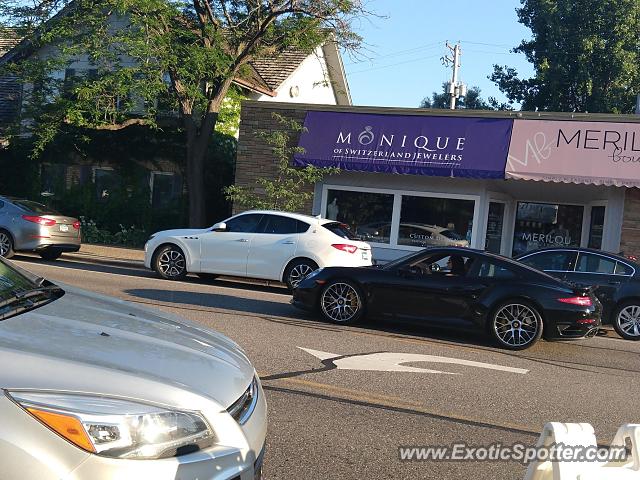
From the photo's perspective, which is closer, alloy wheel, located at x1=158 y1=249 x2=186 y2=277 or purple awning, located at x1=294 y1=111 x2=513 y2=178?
alloy wheel, located at x1=158 y1=249 x2=186 y2=277

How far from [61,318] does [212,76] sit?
59.6 ft

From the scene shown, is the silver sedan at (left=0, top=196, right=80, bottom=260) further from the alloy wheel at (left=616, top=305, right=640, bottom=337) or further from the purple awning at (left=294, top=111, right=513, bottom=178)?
the alloy wheel at (left=616, top=305, right=640, bottom=337)

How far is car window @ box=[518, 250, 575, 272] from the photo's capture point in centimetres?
1289

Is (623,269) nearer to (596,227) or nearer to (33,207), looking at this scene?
(596,227)

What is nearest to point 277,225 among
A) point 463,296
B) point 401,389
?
point 463,296

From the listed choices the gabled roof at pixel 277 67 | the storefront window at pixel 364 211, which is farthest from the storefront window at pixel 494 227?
the gabled roof at pixel 277 67

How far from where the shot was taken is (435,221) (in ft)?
65.8

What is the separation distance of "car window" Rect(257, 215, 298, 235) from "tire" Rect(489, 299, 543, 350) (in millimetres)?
5541

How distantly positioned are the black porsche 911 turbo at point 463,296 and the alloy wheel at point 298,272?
10.8 ft

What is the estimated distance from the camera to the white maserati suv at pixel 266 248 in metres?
14.5

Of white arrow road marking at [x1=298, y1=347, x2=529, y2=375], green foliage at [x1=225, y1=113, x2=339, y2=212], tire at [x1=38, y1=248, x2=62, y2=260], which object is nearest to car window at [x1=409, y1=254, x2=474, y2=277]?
white arrow road marking at [x1=298, y1=347, x2=529, y2=375]

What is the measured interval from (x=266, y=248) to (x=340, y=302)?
4.09m

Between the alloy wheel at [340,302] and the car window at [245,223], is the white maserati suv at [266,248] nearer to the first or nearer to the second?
the car window at [245,223]

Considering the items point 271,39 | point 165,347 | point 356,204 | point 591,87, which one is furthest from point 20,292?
point 591,87
